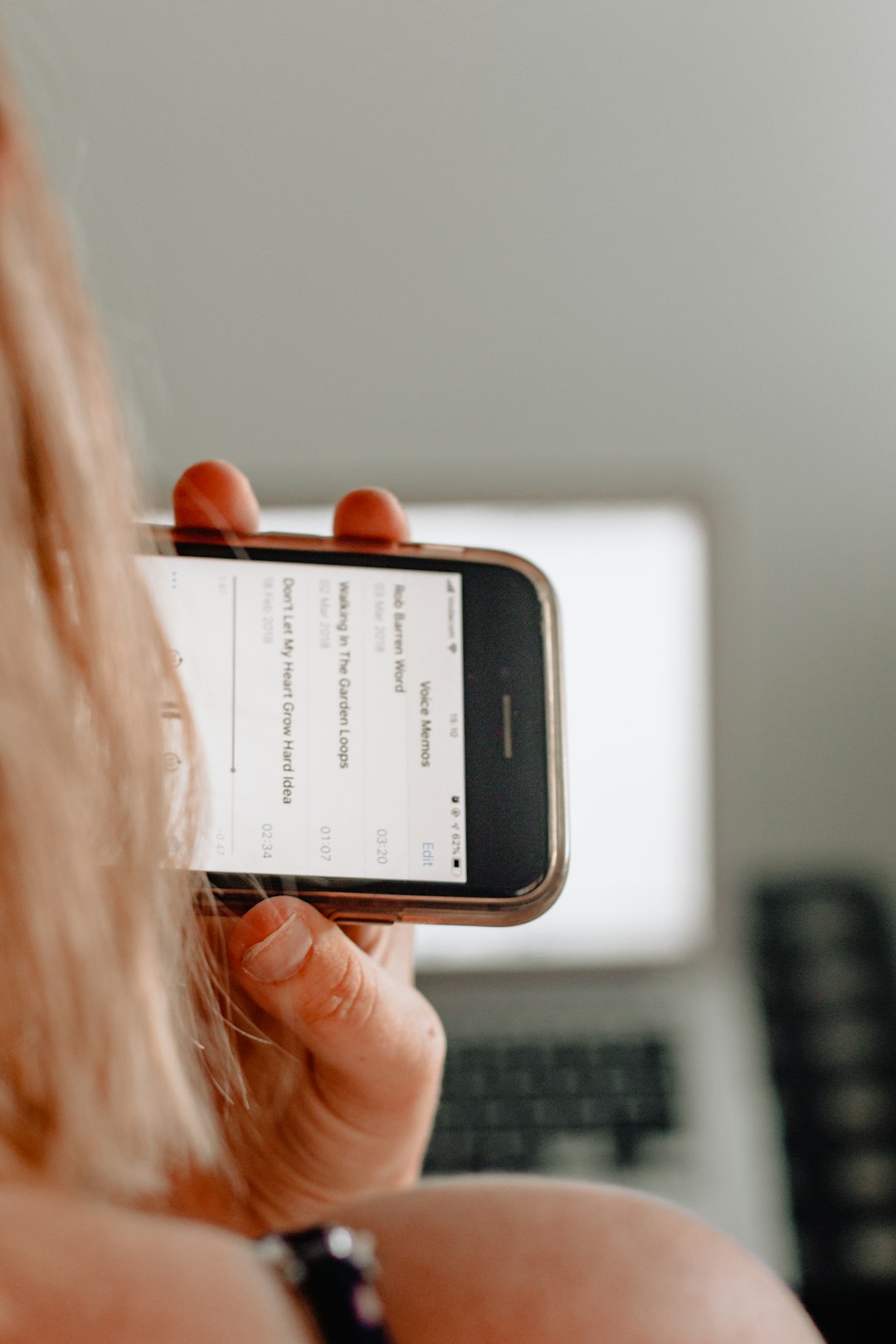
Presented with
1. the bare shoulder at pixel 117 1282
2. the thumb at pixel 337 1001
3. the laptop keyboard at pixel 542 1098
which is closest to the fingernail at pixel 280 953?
the thumb at pixel 337 1001

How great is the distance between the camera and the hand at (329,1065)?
0.31 meters

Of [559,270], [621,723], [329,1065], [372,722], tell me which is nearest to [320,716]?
[372,722]

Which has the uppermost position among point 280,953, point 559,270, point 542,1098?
point 559,270

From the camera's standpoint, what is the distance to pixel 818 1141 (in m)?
0.47

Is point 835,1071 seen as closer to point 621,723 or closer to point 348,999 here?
point 621,723

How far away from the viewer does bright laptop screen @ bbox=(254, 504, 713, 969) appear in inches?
20.2

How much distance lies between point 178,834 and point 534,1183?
0.43 ft

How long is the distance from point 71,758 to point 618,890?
0.39 m

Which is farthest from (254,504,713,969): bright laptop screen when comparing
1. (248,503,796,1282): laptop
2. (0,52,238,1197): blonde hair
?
(0,52,238,1197): blonde hair

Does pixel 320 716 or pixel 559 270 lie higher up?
pixel 559 270

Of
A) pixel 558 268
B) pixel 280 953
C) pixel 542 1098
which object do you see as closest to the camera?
pixel 280 953

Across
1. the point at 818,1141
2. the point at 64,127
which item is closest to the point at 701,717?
the point at 818,1141

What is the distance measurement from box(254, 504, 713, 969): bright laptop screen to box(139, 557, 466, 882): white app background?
0.62ft

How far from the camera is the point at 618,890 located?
528 millimetres
